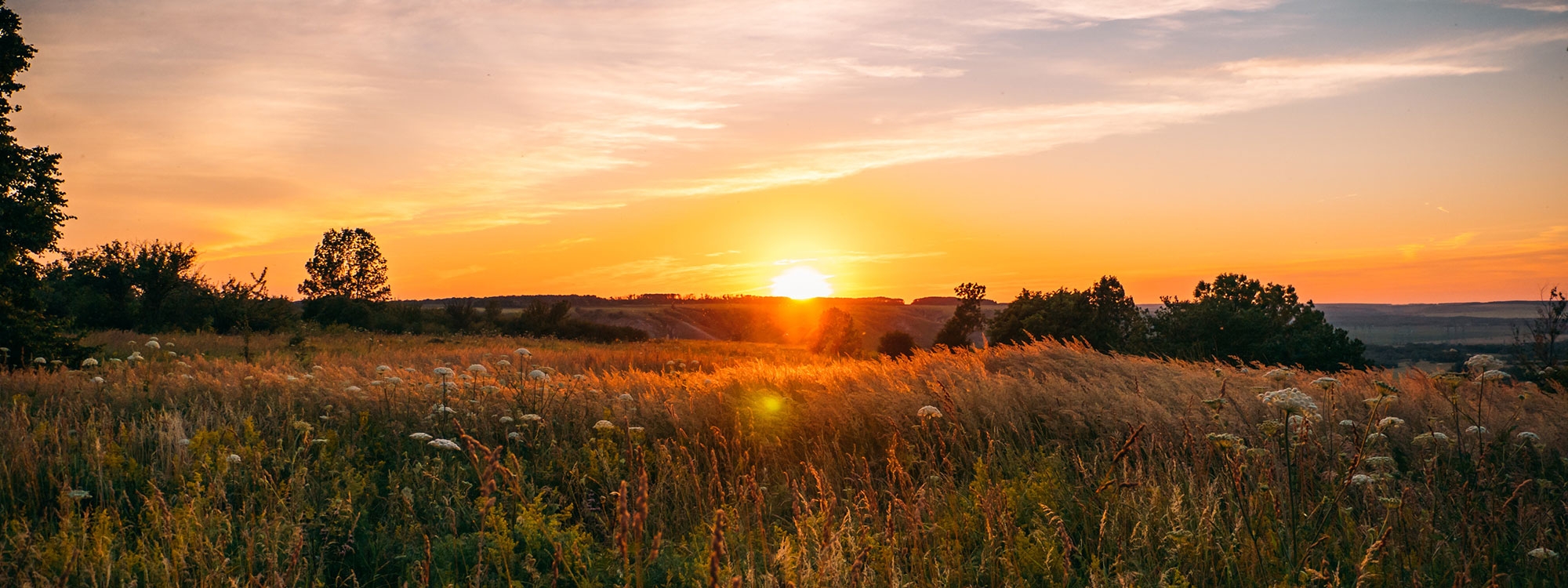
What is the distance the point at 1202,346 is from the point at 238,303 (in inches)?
1321

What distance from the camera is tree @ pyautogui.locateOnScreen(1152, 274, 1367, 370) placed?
67.3ft

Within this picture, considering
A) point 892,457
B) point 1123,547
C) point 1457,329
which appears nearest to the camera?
point 1123,547

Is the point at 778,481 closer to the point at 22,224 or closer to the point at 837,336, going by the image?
the point at 22,224

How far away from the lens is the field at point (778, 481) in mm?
3768

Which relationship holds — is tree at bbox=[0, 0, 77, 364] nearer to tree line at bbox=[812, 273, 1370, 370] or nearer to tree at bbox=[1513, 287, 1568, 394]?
tree line at bbox=[812, 273, 1370, 370]

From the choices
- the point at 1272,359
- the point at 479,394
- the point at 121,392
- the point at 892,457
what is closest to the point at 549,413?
the point at 479,394

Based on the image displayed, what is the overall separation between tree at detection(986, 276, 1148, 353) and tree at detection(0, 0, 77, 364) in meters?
21.6

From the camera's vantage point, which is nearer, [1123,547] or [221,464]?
[1123,547]

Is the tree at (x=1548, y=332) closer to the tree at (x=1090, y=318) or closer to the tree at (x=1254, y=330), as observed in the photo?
the tree at (x=1254, y=330)

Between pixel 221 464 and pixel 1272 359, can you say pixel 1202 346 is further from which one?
pixel 221 464

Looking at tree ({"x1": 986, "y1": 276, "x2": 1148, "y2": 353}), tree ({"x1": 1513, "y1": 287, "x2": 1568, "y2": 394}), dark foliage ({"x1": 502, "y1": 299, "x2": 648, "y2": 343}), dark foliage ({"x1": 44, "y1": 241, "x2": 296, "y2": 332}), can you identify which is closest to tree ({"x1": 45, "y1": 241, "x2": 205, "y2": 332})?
dark foliage ({"x1": 44, "y1": 241, "x2": 296, "y2": 332})

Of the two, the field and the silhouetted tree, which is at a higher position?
the field

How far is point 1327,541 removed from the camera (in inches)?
158

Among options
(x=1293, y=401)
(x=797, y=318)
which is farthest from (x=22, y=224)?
(x=797, y=318)
